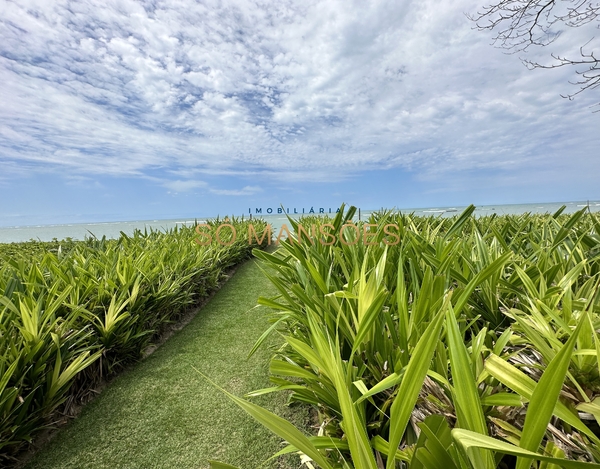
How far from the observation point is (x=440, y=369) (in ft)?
2.29

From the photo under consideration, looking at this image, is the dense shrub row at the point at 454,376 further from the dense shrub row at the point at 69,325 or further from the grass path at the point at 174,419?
the dense shrub row at the point at 69,325

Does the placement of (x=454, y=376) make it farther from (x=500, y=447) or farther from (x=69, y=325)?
(x=69, y=325)

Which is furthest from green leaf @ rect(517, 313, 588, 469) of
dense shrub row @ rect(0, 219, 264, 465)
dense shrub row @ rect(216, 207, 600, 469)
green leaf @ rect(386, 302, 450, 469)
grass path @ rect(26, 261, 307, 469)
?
dense shrub row @ rect(0, 219, 264, 465)

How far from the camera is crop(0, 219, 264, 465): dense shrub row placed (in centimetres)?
138

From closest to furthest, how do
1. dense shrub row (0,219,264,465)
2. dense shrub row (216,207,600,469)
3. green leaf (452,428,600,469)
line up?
green leaf (452,428,600,469) → dense shrub row (216,207,600,469) → dense shrub row (0,219,264,465)

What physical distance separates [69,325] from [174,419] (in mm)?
832

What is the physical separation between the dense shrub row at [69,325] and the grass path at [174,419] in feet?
0.55

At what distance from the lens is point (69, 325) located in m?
1.73

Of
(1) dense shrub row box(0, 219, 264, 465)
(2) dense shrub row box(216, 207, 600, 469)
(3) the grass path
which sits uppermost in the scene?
(2) dense shrub row box(216, 207, 600, 469)

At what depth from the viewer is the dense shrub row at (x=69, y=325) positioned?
138cm

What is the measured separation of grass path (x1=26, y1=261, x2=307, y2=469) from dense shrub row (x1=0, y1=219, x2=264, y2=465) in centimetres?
17

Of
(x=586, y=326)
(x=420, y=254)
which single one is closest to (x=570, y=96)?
(x=420, y=254)

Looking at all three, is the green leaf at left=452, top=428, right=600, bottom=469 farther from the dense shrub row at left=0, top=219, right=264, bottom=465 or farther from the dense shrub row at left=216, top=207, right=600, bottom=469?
the dense shrub row at left=0, top=219, right=264, bottom=465

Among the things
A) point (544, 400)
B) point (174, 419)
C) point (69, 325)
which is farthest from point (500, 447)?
point (69, 325)
